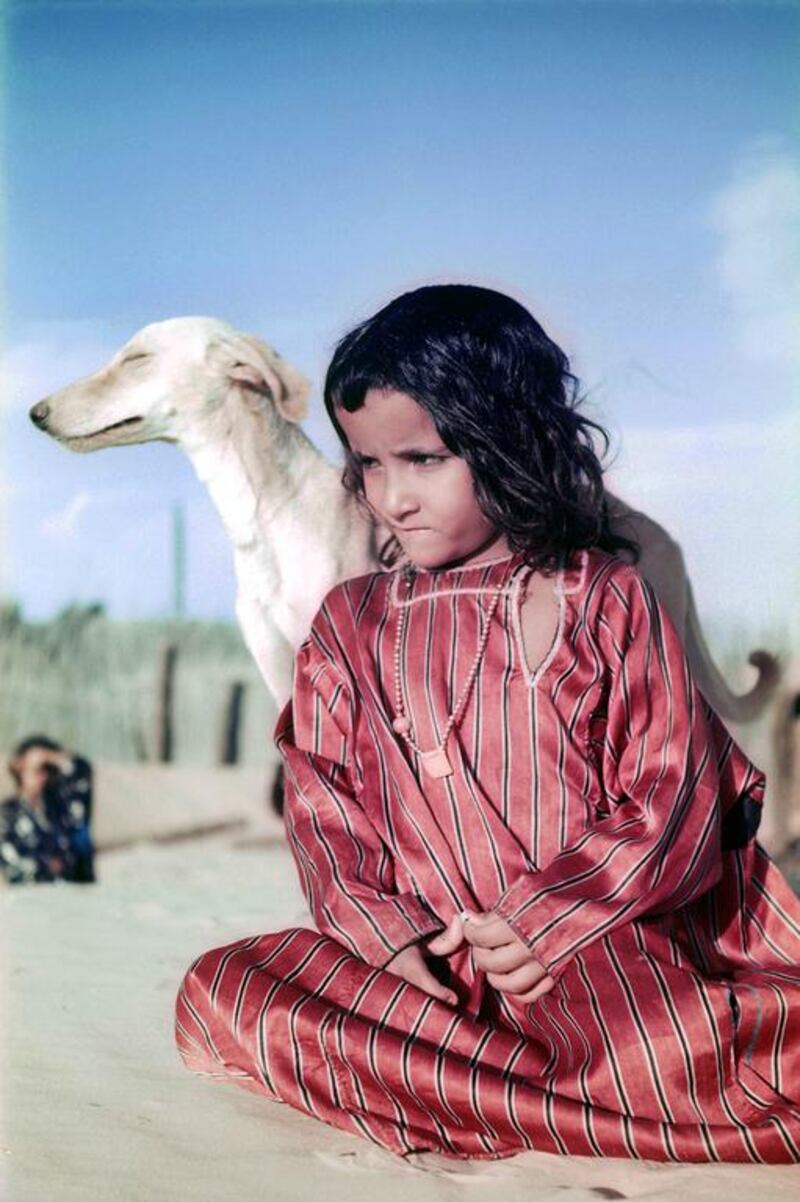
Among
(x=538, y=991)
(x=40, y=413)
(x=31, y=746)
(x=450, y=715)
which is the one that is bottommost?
(x=31, y=746)

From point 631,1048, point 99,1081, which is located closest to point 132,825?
point 99,1081

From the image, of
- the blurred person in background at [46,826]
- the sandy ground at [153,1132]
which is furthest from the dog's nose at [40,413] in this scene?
the blurred person in background at [46,826]

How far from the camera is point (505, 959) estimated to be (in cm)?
212

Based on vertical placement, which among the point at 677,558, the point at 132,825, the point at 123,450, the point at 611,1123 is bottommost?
the point at 132,825

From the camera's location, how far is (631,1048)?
199 centimetres

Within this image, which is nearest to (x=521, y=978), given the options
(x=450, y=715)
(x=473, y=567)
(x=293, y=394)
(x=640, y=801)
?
(x=640, y=801)

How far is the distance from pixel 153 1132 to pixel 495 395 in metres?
1.30

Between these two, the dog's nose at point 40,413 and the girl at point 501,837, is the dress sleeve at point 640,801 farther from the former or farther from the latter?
the dog's nose at point 40,413

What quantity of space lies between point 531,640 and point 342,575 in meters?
0.82

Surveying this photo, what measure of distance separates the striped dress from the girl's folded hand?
19mm

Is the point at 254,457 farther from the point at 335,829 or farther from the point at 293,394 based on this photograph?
the point at 335,829

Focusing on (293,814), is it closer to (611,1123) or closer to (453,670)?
(453,670)

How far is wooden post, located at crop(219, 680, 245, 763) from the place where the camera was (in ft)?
23.9

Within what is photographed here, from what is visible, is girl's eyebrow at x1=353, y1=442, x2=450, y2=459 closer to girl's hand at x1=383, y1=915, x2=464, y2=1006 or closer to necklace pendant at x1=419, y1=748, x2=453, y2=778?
necklace pendant at x1=419, y1=748, x2=453, y2=778
